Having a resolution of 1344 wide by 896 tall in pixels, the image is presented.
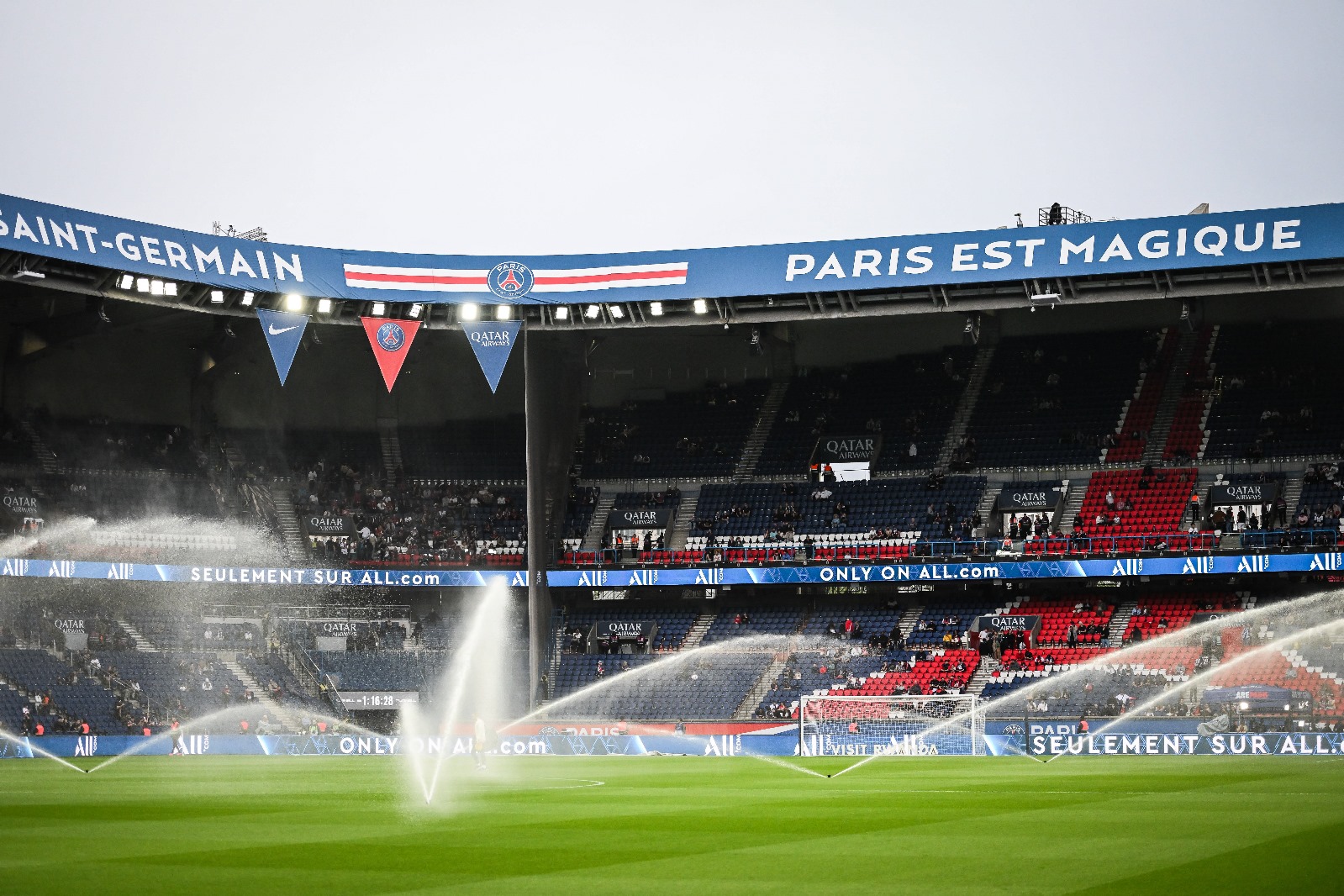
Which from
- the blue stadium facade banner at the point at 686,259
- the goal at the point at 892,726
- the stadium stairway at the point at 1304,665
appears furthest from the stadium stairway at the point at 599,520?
the stadium stairway at the point at 1304,665

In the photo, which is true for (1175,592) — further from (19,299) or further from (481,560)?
(19,299)

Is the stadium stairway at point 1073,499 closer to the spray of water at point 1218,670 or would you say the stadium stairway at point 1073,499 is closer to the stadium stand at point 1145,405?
the stadium stand at point 1145,405

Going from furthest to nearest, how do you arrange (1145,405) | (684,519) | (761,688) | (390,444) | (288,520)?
1. (390,444)
2. (684,519)
3. (288,520)
4. (1145,405)
5. (761,688)

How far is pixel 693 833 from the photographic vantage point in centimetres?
2005

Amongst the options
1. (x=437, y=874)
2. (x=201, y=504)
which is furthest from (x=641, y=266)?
(x=437, y=874)

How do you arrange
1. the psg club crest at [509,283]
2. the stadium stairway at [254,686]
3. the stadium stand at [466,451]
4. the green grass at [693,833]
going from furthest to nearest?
the stadium stand at [466,451] → the stadium stairway at [254,686] → the psg club crest at [509,283] → the green grass at [693,833]

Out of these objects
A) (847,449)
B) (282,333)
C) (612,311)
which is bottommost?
(847,449)

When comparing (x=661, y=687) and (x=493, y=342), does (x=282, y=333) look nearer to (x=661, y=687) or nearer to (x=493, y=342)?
(x=493, y=342)

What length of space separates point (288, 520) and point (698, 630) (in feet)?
55.1

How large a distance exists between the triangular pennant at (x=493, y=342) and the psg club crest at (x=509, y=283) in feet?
4.60

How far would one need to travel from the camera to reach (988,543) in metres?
54.1

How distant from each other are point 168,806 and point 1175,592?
38152 mm

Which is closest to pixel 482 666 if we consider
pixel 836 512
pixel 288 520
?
pixel 288 520

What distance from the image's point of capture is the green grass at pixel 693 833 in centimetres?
1432
